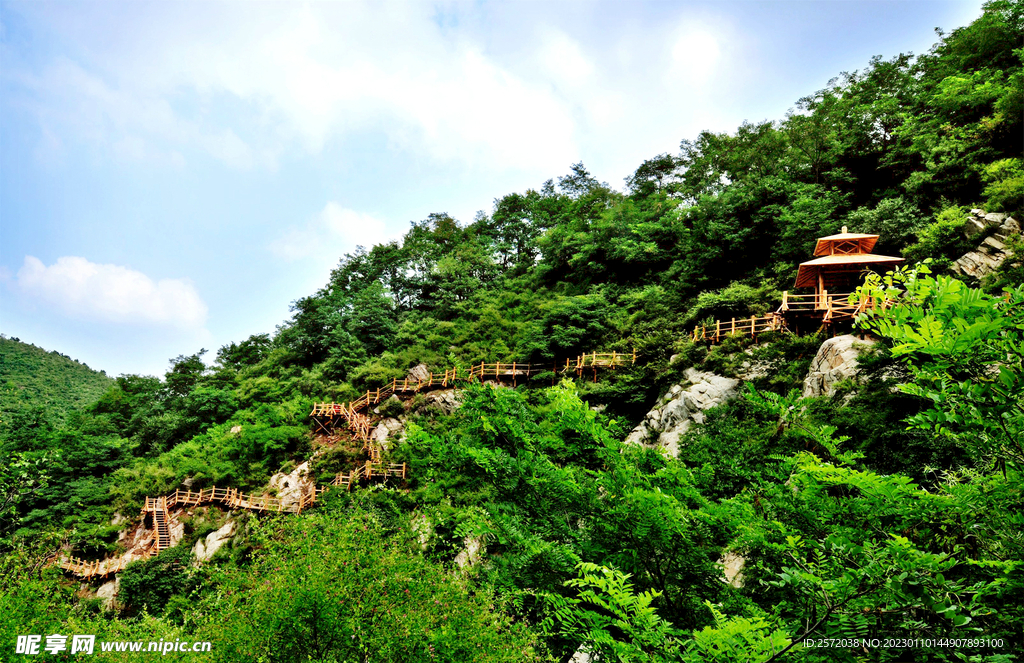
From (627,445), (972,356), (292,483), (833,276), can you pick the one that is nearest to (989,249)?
(833,276)

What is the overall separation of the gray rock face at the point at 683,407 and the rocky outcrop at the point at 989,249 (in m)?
6.71

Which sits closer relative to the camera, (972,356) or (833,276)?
(972,356)

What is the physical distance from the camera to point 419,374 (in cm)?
2439

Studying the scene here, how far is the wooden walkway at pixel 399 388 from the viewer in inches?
851

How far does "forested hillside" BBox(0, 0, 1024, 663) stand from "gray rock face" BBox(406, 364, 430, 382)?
0.51m

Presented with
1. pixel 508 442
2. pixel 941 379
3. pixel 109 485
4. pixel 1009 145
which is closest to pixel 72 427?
pixel 109 485

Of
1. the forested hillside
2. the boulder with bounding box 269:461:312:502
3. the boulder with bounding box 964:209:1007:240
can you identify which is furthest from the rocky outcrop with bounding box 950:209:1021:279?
the boulder with bounding box 269:461:312:502

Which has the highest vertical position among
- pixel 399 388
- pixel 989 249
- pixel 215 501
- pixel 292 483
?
pixel 989 249

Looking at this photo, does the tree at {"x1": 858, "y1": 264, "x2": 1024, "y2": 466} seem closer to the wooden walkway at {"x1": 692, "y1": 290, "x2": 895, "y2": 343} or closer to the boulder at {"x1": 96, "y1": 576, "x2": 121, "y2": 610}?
the wooden walkway at {"x1": 692, "y1": 290, "x2": 895, "y2": 343}

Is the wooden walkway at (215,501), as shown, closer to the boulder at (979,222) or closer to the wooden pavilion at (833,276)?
the wooden pavilion at (833,276)

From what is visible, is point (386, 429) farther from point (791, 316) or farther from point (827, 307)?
point (827, 307)

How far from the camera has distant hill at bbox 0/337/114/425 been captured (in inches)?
1587

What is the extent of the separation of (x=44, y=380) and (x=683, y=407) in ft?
195

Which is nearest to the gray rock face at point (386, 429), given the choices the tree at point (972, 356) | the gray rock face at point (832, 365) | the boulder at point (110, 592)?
the boulder at point (110, 592)
